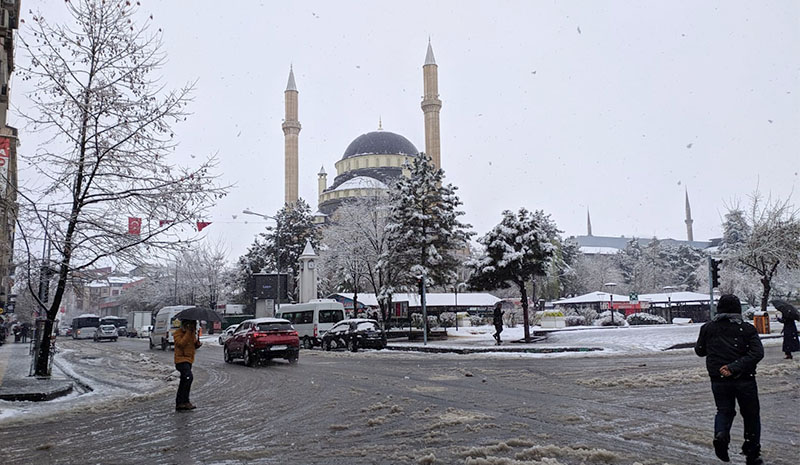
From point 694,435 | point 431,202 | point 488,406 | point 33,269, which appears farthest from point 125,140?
point 431,202

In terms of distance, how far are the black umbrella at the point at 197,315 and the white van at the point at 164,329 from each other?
19926 millimetres

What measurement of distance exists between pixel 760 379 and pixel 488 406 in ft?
20.4

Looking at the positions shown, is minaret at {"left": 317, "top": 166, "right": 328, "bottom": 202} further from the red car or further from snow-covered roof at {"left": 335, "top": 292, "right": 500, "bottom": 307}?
Result: the red car

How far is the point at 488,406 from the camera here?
9422mm

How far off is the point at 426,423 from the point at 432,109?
76766mm

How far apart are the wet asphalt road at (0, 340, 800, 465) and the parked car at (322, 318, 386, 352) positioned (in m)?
11.2

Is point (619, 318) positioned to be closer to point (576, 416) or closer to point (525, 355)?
point (525, 355)

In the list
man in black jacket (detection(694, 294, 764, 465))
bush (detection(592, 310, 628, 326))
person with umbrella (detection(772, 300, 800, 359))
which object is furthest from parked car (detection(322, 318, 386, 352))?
man in black jacket (detection(694, 294, 764, 465))

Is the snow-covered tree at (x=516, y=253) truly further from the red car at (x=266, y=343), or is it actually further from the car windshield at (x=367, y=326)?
the red car at (x=266, y=343)

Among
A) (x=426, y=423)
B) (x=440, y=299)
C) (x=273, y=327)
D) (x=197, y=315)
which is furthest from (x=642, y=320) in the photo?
(x=426, y=423)

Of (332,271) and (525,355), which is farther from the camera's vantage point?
(332,271)

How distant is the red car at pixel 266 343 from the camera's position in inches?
766

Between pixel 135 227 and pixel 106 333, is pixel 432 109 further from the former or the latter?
pixel 135 227

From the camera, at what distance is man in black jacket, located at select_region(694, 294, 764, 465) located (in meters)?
5.62
